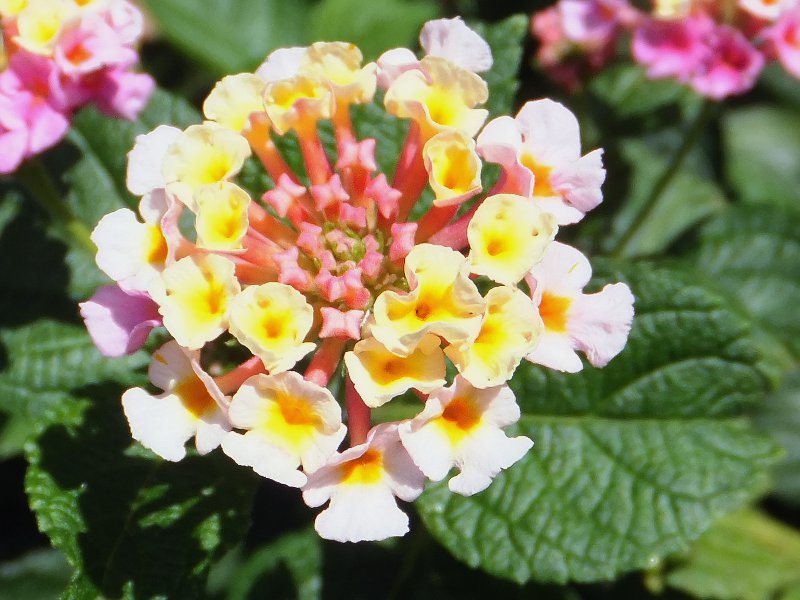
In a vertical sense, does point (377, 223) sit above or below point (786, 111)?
above

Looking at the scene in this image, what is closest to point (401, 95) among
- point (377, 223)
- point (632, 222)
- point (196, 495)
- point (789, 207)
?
point (377, 223)

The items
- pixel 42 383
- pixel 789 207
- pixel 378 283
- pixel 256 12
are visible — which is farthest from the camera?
pixel 256 12

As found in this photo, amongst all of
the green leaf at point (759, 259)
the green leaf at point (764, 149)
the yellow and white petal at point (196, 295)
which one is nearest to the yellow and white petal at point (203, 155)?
the yellow and white petal at point (196, 295)

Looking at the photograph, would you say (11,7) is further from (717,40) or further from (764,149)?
(764,149)

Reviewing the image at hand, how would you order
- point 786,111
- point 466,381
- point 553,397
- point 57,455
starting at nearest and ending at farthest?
Answer: point 466,381, point 57,455, point 553,397, point 786,111

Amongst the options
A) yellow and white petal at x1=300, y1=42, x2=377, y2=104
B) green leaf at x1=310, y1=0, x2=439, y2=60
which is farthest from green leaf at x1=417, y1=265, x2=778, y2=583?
green leaf at x1=310, y1=0, x2=439, y2=60

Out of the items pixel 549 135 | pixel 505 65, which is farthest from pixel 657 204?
pixel 549 135

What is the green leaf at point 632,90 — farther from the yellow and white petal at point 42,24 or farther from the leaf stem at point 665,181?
the yellow and white petal at point 42,24

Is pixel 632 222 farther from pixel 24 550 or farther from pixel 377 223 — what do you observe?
pixel 24 550
